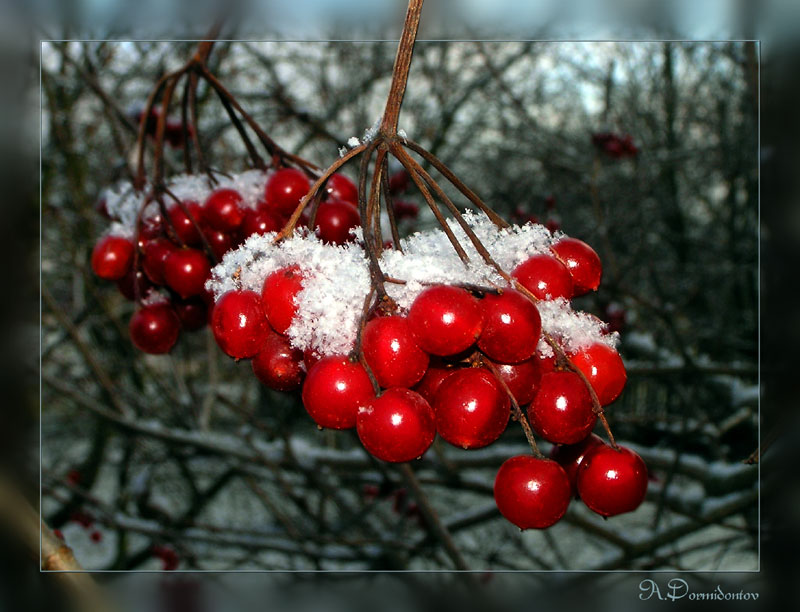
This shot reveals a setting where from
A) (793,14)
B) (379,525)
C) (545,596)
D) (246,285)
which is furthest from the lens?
(379,525)

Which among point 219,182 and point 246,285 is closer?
point 246,285

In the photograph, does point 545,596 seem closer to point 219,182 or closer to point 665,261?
point 219,182

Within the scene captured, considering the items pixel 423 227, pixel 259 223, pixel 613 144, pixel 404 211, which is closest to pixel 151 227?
pixel 259 223

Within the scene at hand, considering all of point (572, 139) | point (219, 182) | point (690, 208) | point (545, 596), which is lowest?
point (545, 596)

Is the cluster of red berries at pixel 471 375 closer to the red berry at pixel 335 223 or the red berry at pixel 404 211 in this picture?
the red berry at pixel 335 223

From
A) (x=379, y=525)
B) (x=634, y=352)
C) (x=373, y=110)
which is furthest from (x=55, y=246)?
(x=634, y=352)

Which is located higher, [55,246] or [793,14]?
[55,246]

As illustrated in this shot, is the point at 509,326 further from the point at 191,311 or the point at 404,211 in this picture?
the point at 404,211
